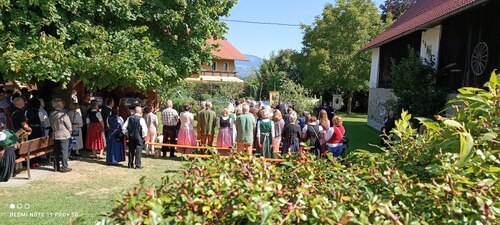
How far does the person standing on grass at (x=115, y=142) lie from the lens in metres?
9.81

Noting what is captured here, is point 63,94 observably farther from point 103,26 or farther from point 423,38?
point 423,38

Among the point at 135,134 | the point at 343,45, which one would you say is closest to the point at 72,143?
the point at 135,134

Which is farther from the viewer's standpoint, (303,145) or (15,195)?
(15,195)

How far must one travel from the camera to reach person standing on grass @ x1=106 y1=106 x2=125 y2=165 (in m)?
9.81

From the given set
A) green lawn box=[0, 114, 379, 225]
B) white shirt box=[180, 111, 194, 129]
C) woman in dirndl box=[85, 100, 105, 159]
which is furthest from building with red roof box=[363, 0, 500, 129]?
woman in dirndl box=[85, 100, 105, 159]

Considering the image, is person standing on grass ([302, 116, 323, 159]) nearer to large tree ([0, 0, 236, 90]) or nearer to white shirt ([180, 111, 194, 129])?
white shirt ([180, 111, 194, 129])

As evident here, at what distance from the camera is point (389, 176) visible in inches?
81.6

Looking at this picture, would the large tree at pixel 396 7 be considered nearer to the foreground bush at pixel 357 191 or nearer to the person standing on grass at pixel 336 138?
the person standing on grass at pixel 336 138

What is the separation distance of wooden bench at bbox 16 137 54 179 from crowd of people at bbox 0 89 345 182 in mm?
289

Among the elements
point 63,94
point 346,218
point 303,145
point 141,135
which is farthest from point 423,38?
point 346,218

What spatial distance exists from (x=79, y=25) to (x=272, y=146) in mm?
5656

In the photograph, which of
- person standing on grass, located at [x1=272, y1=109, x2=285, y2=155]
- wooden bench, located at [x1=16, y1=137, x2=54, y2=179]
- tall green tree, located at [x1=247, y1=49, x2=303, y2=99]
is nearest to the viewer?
wooden bench, located at [x1=16, y1=137, x2=54, y2=179]

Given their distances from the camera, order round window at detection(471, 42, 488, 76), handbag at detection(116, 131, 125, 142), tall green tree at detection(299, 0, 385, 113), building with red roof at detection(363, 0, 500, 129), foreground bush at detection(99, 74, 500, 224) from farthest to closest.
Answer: tall green tree at detection(299, 0, 385, 113) < round window at detection(471, 42, 488, 76) < building with red roof at detection(363, 0, 500, 129) < handbag at detection(116, 131, 125, 142) < foreground bush at detection(99, 74, 500, 224)

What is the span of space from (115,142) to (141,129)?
0.94 metres
